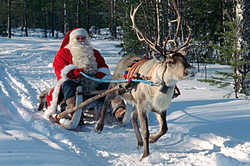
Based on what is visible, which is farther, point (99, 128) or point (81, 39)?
point (81, 39)

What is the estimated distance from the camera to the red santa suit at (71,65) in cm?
542

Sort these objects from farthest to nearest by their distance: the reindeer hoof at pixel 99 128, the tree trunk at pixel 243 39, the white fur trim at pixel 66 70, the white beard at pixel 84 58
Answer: the tree trunk at pixel 243 39 < the white beard at pixel 84 58 < the white fur trim at pixel 66 70 < the reindeer hoof at pixel 99 128

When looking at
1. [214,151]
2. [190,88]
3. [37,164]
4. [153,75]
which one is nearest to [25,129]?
[37,164]

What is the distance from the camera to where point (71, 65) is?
5.43 m

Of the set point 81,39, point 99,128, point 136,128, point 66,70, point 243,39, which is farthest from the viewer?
point 243,39

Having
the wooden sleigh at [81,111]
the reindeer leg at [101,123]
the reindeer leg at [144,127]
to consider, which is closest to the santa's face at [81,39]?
the wooden sleigh at [81,111]

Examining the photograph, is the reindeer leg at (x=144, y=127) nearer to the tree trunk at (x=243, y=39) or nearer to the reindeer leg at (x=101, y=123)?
the reindeer leg at (x=101, y=123)

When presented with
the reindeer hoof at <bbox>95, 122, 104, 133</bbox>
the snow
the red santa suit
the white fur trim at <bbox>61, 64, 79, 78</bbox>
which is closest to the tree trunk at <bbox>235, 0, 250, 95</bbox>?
the snow

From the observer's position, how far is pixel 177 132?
4848 mm

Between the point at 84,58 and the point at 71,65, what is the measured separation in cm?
29

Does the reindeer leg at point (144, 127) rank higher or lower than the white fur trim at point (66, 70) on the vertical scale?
lower

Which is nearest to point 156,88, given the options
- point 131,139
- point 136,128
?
point 136,128

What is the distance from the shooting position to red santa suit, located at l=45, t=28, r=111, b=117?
542cm

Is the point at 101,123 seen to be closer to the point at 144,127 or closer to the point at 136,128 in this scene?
the point at 136,128
